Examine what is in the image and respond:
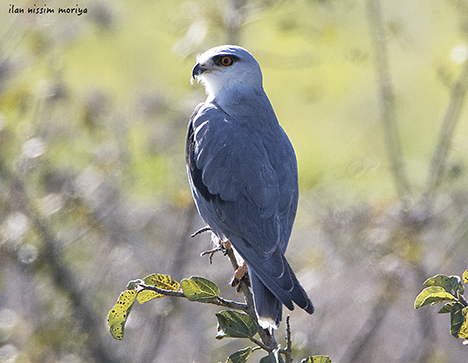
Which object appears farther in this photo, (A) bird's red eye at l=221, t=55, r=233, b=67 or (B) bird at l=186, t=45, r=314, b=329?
(A) bird's red eye at l=221, t=55, r=233, b=67

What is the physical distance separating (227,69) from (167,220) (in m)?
3.08

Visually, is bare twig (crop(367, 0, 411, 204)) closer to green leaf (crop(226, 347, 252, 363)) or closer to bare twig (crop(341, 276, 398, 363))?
bare twig (crop(341, 276, 398, 363))

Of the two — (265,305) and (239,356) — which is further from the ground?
(265,305)

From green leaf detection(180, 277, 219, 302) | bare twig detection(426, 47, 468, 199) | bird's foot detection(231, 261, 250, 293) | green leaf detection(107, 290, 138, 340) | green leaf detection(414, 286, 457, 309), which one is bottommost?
green leaf detection(414, 286, 457, 309)

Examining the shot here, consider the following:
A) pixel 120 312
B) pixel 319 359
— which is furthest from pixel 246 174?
pixel 319 359

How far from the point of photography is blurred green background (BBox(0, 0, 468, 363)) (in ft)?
14.7

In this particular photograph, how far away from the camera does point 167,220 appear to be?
629 cm

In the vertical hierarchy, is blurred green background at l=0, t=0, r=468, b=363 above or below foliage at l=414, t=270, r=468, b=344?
above

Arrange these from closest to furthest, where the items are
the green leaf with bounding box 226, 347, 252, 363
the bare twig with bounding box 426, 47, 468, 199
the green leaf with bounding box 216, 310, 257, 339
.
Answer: the green leaf with bounding box 226, 347, 252, 363 < the green leaf with bounding box 216, 310, 257, 339 < the bare twig with bounding box 426, 47, 468, 199

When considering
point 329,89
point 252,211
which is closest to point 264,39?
point 329,89

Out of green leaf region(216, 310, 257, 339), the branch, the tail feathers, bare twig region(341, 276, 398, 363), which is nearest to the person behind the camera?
green leaf region(216, 310, 257, 339)

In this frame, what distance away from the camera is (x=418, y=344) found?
15.1ft

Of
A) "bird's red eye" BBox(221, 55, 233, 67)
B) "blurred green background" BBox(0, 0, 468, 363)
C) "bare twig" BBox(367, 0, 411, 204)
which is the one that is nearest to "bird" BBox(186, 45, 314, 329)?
"bird's red eye" BBox(221, 55, 233, 67)

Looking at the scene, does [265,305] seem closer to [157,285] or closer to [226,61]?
[157,285]
